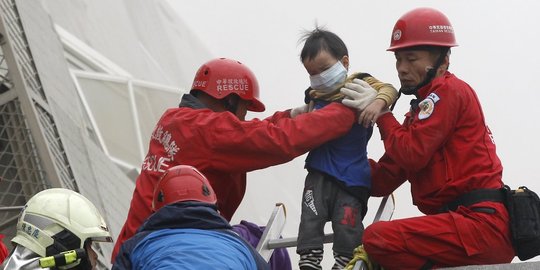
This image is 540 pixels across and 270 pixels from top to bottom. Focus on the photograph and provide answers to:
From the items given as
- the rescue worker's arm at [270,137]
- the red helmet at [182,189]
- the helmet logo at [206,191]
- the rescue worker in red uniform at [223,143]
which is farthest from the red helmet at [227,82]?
the helmet logo at [206,191]

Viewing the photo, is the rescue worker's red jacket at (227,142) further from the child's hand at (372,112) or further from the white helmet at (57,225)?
the white helmet at (57,225)

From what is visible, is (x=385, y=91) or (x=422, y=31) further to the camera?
(x=385, y=91)

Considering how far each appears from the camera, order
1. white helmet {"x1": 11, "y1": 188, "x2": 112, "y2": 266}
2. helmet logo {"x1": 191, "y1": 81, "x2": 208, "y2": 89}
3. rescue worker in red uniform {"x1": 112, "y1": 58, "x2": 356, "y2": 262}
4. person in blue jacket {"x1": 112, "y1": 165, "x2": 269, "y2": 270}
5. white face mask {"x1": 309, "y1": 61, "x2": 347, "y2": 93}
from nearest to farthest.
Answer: person in blue jacket {"x1": 112, "y1": 165, "x2": 269, "y2": 270} → white helmet {"x1": 11, "y1": 188, "x2": 112, "y2": 266} → rescue worker in red uniform {"x1": 112, "y1": 58, "x2": 356, "y2": 262} → white face mask {"x1": 309, "y1": 61, "x2": 347, "y2": 93} → helmet logo {"x1": 191, "y1": 81, "x2": 208, "y2": 89}

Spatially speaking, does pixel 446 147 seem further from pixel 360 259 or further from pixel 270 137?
pixel 270 137

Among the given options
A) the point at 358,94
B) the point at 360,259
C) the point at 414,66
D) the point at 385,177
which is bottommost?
the point at 360,259

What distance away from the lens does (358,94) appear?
8.16m

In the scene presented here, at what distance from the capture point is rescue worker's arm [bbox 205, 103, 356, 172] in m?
8.12

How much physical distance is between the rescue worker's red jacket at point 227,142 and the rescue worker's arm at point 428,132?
1.94 feet

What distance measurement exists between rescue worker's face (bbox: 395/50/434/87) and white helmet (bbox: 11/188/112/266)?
7.20 ft

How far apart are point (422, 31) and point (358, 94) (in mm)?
599

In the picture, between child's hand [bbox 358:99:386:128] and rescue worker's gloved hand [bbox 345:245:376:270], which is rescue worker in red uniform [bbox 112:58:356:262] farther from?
rescue worker's gloved hand [bbox 345:245:376:270]

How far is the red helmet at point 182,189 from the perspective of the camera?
21.8 ft

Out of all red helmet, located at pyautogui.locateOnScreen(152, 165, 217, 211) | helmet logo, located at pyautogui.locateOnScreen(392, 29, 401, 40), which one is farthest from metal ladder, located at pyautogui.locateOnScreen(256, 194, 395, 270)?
red helmet, located at pyautogui.locateOnScreen(152, 165, 217, 211)

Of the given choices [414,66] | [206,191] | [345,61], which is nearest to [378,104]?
[414,66]
